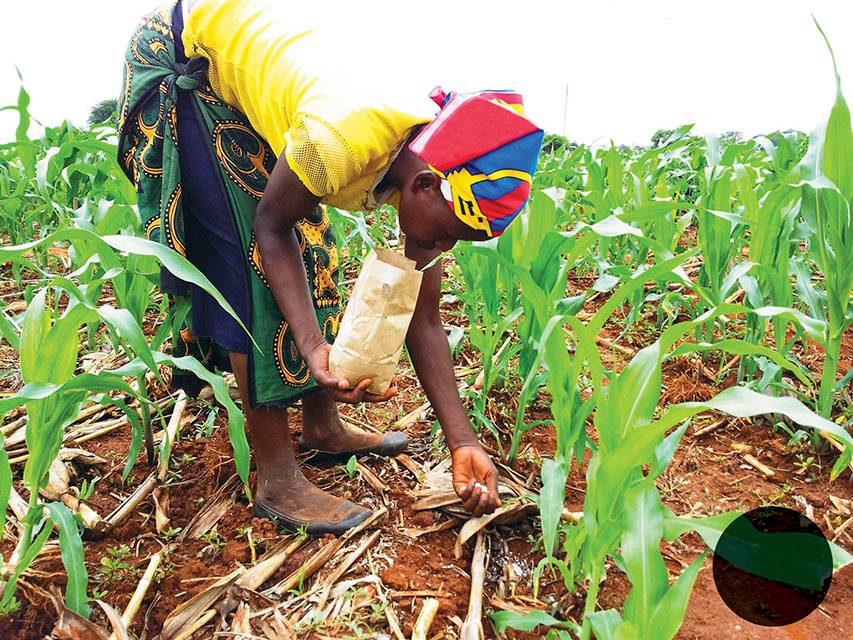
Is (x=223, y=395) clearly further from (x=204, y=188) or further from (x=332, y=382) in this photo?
(x=204, y=188)

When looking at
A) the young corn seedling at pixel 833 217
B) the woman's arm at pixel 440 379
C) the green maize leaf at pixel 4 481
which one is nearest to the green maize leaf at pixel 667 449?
the woman's arm at pixel 440 379

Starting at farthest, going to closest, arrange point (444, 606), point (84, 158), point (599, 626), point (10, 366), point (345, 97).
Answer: point (84, 158), point (10, 366), point (444, 606), point (345, 97), point (599, 626)

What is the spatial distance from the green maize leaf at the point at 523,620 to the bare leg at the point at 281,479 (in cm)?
Answer: 47

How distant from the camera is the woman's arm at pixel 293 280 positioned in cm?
117

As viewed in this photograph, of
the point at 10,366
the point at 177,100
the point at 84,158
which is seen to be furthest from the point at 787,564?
the point at 84,158

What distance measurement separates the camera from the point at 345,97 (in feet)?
3.48

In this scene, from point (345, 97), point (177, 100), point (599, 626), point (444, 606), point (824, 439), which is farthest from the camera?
point (824, 439)

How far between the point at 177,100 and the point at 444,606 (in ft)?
3.82

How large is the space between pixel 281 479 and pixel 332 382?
407 mm

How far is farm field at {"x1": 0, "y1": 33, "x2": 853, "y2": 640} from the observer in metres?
0.98

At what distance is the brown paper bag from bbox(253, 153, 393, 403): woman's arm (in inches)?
1.0

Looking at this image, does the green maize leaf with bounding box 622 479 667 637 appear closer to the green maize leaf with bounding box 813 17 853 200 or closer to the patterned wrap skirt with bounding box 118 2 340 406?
the patterned wrap skirt with bounding box 118 2 340 406

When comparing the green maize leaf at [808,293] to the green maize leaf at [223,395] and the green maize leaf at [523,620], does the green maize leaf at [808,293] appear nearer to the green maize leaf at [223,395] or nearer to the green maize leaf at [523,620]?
the green maize leaf at [523,620]

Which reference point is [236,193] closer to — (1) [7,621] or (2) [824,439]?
(1) [7,621]
